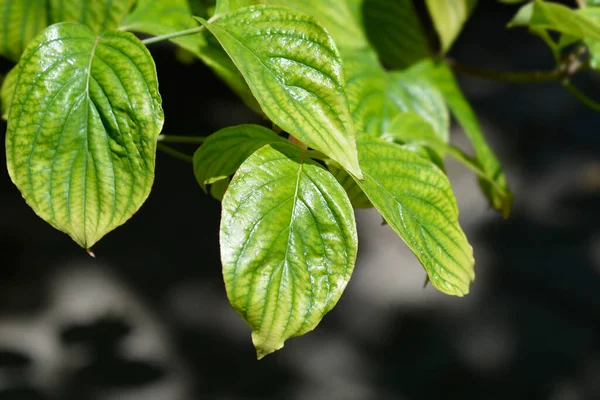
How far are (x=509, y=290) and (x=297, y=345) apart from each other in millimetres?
855

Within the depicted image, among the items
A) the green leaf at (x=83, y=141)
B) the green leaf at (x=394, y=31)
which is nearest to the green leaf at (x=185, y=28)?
the green leaf at (x=83, y=141)

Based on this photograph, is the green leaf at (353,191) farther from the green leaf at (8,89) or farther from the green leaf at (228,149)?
the green leaf at (8,89)

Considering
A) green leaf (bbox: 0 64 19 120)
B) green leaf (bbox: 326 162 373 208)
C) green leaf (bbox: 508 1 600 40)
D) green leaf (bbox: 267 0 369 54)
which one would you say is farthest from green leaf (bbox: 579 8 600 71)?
green leaf (bbox: 0 64 19 120)

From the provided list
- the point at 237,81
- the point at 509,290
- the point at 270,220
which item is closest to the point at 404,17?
the point at 237,81

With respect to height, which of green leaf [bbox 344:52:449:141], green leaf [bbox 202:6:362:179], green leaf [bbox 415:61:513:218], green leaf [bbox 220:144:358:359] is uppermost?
green leaf [bbox 202:6:362:179]

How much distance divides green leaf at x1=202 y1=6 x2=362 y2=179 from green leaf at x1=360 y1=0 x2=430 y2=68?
0.44 metres

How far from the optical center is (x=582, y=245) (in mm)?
2754

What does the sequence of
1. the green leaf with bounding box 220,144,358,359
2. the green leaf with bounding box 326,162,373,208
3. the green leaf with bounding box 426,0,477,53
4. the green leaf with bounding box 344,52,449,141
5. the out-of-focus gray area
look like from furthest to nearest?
the out-of-focus gray area → the green leaf with bounding box 426,0,477,53 → the green leaf with bounding box 344,52,449,141 → the green leaf with bounding box 326,162,373,208 → the green leaf with bounding box 220,144,358,359

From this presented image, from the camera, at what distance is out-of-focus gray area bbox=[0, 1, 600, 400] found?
224 centimetres

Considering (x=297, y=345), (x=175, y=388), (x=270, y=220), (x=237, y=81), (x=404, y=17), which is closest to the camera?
(x=270, y=220)

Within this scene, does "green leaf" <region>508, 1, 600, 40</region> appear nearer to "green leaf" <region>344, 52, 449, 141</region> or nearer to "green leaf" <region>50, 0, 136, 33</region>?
"green leaf" <region>344, 52, 449, 141</region>

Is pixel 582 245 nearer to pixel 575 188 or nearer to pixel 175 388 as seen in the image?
pixel 575 188

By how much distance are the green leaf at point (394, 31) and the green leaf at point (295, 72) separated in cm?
44

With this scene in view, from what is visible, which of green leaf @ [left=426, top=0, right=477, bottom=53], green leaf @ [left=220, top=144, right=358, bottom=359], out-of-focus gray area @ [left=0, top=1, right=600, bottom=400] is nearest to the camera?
green leaf @ [left=220, top=144, right=358, bottom=359]
